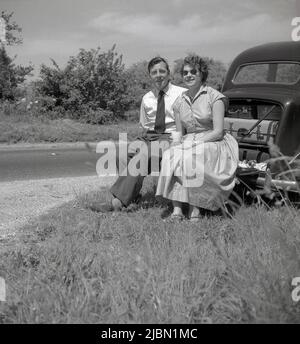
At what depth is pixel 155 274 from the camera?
114 inches

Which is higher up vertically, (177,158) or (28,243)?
(177,158)

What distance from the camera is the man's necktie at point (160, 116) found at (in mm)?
5559

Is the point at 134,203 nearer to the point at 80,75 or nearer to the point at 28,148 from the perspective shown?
the point at 28,148

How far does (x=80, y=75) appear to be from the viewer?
17.8 m

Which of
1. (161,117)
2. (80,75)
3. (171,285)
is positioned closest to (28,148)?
(80,75)

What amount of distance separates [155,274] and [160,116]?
2971mm

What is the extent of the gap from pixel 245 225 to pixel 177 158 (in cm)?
102

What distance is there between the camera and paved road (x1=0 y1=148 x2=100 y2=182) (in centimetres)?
827

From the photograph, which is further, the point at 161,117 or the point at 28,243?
the point at 161,117

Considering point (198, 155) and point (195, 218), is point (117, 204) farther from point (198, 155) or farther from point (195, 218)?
point (198, 155)

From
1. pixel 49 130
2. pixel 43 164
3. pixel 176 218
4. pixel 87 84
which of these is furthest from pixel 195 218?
pixel 87 84

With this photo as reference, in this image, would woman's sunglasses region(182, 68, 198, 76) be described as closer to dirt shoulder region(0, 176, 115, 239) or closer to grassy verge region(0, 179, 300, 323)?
grassy verge region(0, 179, 300, 323)
